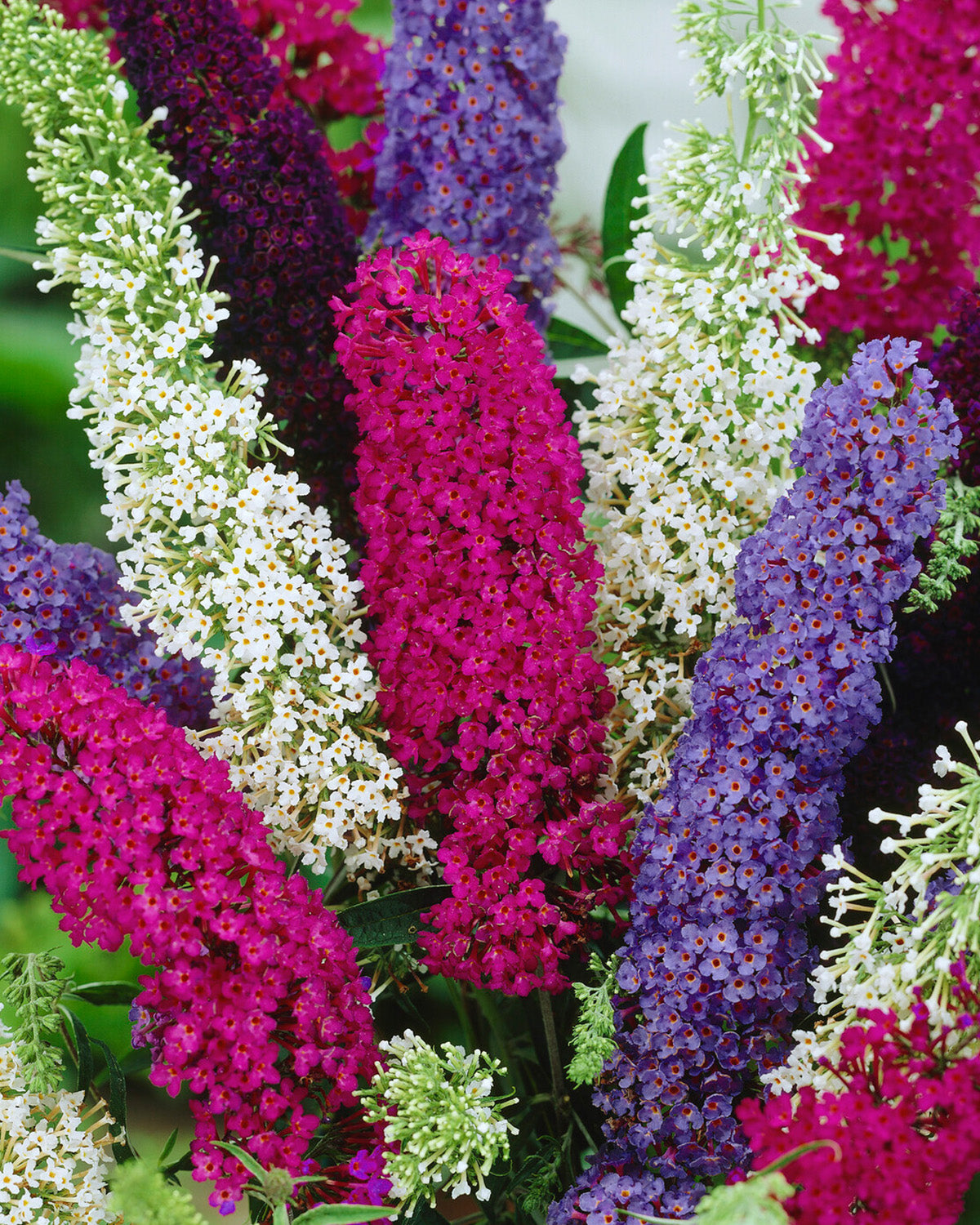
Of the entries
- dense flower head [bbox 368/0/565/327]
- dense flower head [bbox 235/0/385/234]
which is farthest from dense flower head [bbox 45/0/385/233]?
dense flower head [bbox 368/0/565/327]

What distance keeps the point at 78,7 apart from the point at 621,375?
709mm

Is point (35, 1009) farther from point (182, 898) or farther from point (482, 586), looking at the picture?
point (482, 586)

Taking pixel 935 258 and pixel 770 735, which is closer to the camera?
pixel 770 735

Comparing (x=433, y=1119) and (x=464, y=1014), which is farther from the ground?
(x=433, y=1119)

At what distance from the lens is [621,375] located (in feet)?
3.14

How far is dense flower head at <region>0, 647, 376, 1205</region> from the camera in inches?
29.0

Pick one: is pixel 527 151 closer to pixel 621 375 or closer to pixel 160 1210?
pixel 621 375

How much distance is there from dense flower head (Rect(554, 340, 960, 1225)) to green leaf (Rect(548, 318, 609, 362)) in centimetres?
55

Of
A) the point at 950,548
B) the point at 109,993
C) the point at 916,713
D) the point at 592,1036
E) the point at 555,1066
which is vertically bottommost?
the point at 109,993

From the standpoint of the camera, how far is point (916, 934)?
72 cm

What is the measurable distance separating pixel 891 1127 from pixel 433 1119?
28 cm

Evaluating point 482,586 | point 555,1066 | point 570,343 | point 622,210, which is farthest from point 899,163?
point 555,1066

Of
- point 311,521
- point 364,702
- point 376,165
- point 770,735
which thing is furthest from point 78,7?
point 770,735

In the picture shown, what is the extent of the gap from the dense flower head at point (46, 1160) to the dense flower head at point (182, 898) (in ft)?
0.37
